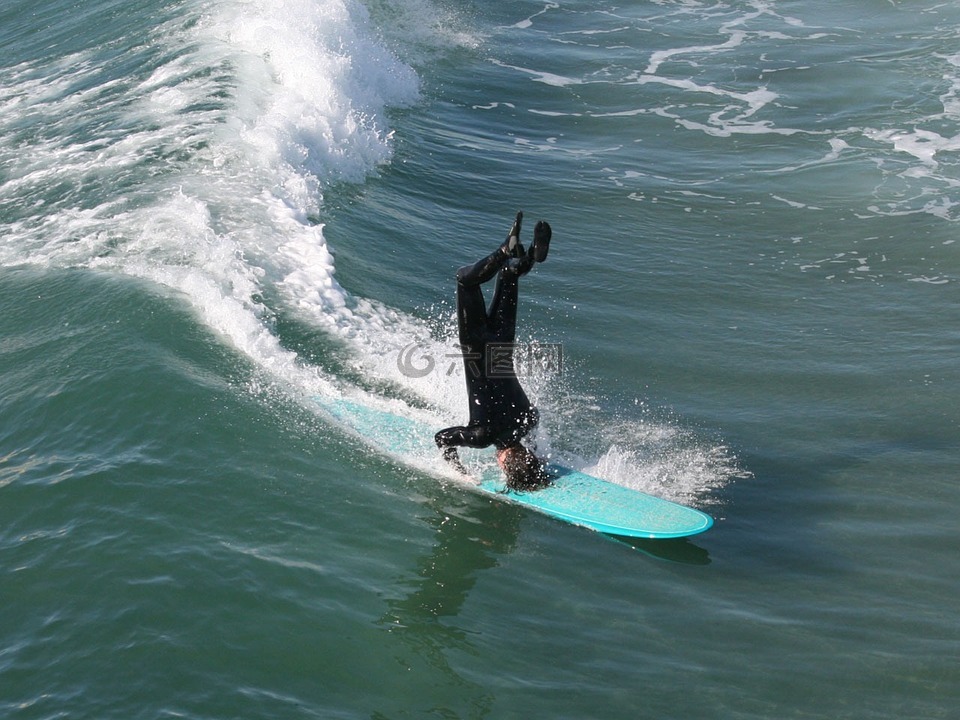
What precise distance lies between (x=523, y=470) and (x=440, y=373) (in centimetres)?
232

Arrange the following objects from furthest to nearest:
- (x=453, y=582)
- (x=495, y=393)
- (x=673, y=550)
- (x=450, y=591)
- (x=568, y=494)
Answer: (x=495, y=393) < (x=568, y=494) < (x=673, y=550) < (x=453, y=582) < (x=450, y=591)

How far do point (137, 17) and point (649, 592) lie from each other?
61.0ft

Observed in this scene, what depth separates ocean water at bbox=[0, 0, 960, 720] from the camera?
700cm

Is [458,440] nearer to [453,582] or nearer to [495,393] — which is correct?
[495,393]

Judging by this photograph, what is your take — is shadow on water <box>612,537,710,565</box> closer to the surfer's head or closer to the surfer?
the surfer's head

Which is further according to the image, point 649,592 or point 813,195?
point 813,195

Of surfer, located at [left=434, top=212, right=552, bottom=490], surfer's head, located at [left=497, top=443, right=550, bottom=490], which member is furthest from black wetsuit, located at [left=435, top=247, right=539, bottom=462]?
surfer's head, located at [left=497, top=443, right=550, bottom=490]

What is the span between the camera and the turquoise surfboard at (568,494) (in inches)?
335

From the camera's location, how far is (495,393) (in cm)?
→ 926

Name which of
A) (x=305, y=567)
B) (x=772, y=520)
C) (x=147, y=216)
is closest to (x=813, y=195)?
(x=772, y=520)

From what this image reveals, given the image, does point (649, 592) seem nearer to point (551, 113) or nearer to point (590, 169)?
point (590, 169)

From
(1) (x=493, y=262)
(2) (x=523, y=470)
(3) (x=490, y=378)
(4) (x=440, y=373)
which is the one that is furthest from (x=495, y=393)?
(4) (x=440, y=373)

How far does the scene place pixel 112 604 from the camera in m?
7.21

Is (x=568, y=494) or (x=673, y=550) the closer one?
(x=673, y=550)
